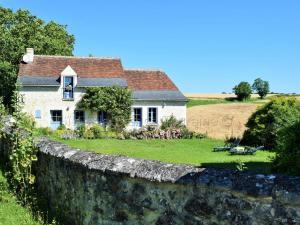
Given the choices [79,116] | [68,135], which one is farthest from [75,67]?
[68,135]

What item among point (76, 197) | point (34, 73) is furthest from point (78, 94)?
A: point (76, 197)

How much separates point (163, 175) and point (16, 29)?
43257mm

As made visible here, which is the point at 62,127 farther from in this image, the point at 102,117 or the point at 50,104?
the point at 102,117

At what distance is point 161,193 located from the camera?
4895mm

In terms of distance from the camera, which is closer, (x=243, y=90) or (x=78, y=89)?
(x=78, y=89)

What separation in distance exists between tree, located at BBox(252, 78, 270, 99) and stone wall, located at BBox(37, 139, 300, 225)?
84.7 metres

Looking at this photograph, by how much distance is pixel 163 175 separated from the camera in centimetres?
483

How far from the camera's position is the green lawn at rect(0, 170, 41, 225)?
732 cm

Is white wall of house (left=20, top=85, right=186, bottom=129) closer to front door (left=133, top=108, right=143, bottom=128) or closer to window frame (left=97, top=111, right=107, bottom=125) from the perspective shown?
front door (left=133, top=108, right=143, bottom=128)

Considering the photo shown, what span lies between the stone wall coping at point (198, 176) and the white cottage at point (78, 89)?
3007 centimetres

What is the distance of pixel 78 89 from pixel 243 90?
1942 inches

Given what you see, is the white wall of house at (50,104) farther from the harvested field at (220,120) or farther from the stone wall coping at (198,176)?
the stone wall coping at (198,176)

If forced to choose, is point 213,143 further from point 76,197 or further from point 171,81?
point 76,197

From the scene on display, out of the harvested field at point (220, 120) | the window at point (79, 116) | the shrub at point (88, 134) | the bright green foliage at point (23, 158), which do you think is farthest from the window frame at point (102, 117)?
the bright green foliage at point (23, 158)
